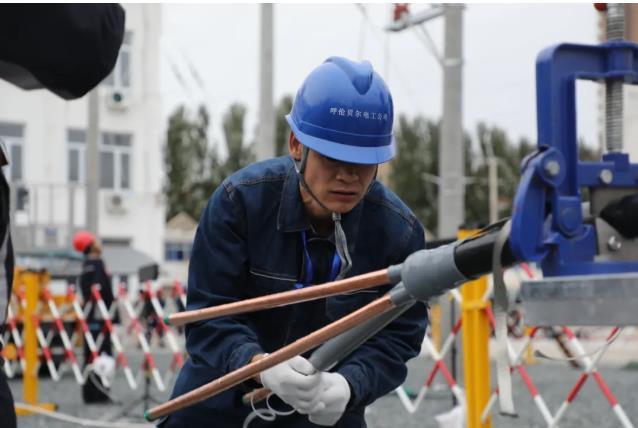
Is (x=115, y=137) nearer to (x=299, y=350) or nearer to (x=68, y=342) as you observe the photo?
(x=68, y=342)

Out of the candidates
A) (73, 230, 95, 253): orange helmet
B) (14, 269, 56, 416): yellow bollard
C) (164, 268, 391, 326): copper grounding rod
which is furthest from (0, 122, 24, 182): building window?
(164, 268, 391, 326): copper grounding rod

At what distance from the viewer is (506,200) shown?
53188mm

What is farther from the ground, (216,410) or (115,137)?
(115,137)

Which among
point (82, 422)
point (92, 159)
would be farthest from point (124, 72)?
point (82, 422)

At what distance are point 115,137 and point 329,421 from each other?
28276mm

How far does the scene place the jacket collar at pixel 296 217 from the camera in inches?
99.1

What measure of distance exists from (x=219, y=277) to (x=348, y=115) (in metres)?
0.50

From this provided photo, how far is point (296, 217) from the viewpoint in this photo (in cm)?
252

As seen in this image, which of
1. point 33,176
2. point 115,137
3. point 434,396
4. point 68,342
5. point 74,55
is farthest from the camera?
point 115,137

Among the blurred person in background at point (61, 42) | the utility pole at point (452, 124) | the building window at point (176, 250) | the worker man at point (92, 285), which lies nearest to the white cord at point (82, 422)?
the worker man at point (92, 285)

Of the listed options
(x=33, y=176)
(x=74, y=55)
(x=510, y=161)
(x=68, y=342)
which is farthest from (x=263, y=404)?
(x=510, y=161)

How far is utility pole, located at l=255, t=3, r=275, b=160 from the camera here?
1267 cm

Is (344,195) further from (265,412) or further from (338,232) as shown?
(265,412)

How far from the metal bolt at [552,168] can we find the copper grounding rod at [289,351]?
0.34 m
